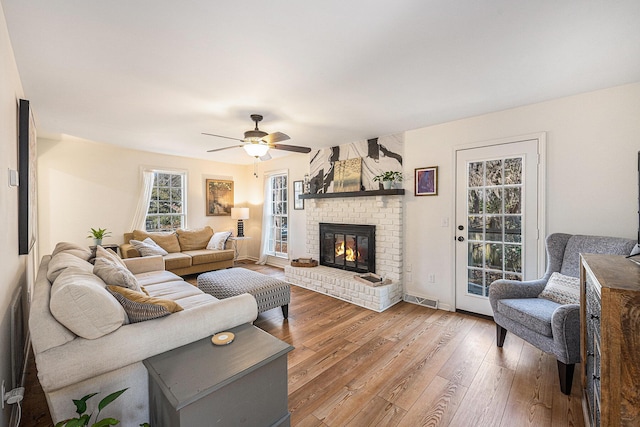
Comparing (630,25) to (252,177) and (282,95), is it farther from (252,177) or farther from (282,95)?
(252,177)

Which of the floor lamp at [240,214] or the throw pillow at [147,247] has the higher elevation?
the floor lamp at [240,214]

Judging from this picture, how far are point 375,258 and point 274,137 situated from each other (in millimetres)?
2245

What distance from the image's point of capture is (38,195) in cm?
413

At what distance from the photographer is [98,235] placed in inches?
172

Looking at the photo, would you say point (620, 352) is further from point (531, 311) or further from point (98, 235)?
point (98, 235)

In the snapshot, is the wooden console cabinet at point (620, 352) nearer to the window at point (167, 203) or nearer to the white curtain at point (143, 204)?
the white curtain at point (143, 204)

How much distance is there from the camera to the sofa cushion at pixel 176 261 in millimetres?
4449

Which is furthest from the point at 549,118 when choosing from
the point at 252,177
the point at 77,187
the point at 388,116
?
the point at 77,187

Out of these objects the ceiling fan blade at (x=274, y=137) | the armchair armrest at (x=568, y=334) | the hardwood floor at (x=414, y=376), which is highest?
the ceiling fan blade at (x=274, y=137)

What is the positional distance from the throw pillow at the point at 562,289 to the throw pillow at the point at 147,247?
503 centimetres

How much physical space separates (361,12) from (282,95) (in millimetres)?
1216

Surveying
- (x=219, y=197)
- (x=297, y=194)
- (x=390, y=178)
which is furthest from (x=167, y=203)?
(x=390, y=178)

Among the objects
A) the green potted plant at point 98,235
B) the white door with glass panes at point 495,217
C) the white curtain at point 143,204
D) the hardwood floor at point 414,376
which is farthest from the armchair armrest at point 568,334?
the white curtain at point 143,204

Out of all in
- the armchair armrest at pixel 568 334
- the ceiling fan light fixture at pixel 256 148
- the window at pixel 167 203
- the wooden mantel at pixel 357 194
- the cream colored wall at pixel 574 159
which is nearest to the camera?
the armchair armrest at pixel 568 334
